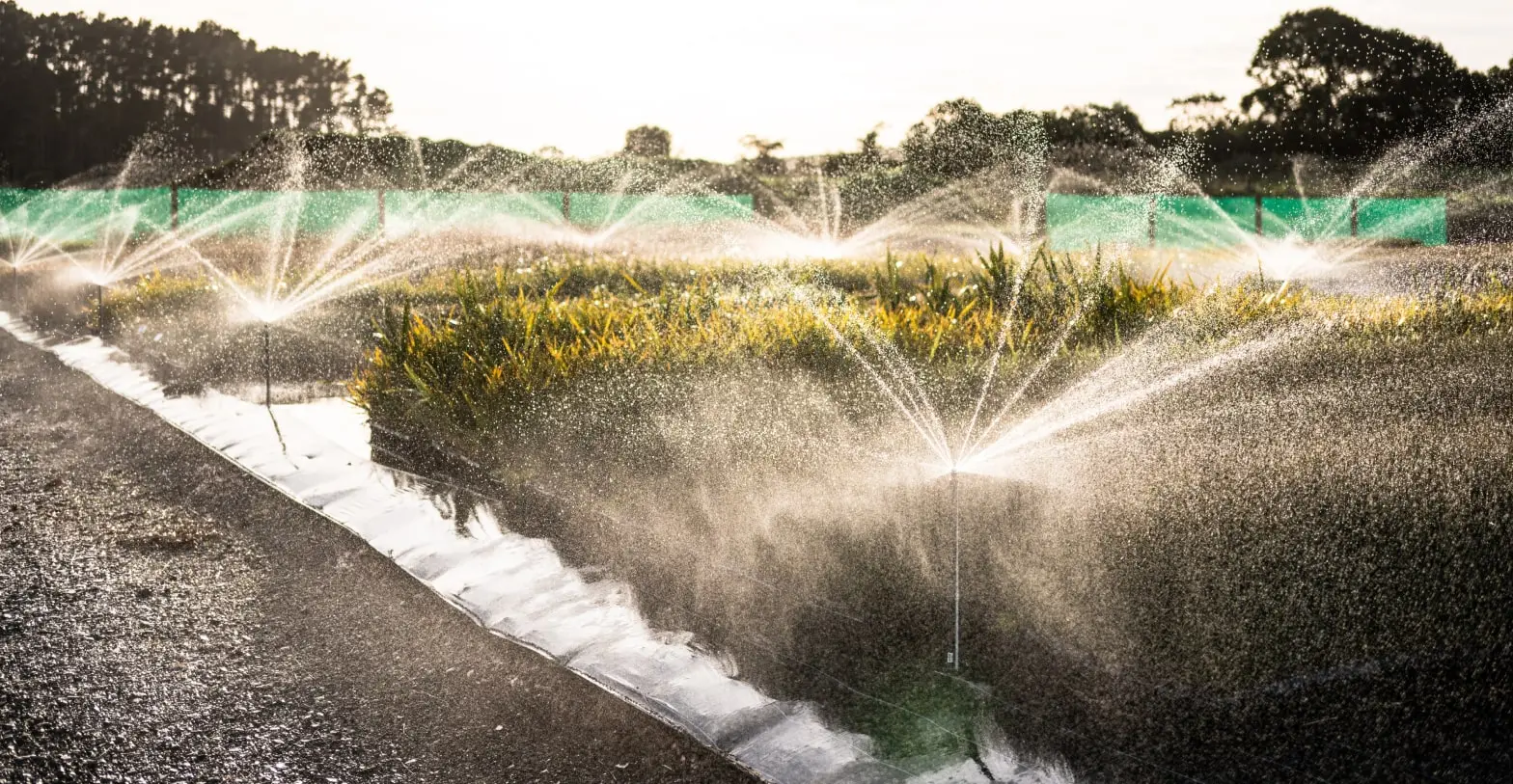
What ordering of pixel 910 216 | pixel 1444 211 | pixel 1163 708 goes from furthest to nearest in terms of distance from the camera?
pixel 910 216, pixel 1444 211, pixel 1163 708

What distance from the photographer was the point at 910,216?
27.1 m

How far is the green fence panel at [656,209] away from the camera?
24.8 meters

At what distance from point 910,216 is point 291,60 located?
6528 centimetres

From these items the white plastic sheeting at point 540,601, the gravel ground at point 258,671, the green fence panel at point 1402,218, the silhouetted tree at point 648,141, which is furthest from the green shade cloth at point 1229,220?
the silhouetted tree at point 648,141

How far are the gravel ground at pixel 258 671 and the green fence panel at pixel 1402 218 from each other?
20.2 meters

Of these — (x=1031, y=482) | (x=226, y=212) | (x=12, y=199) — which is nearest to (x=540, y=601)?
(x=1031, y=482)

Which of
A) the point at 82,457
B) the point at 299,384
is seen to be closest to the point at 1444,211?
the point at 299,384

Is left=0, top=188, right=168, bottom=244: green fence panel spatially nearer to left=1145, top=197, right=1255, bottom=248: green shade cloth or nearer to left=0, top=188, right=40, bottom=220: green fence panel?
left=0, top=188, right=40, bottom=220: green fence panel

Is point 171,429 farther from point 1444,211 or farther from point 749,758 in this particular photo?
point 1444,211

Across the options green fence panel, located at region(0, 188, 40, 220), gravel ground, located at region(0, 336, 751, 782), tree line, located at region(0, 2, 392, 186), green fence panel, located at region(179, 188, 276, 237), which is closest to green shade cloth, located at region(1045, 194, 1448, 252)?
green fence panel, located at region(179, 188, 276, 237)

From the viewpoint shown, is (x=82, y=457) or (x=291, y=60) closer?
(x=82, y=457)

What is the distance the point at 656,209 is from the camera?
90.0 ft

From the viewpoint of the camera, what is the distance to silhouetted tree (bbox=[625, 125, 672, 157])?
39844mm

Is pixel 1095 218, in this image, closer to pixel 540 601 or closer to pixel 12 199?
pixel 540 601
